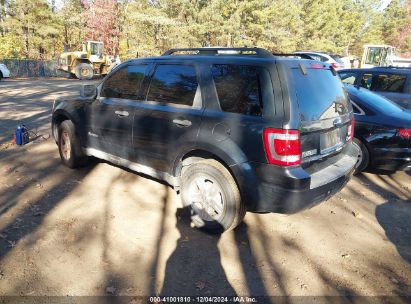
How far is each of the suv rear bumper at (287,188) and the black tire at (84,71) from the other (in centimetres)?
2364

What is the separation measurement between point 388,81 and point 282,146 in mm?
5884

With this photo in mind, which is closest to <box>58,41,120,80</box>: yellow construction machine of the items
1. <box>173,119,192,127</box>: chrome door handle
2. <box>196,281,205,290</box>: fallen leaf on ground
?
<box>173,119,192,127</box>: chrome door handle

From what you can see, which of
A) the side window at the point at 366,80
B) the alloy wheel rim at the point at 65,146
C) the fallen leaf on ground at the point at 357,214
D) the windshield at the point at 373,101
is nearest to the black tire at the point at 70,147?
the alloy wheel rim at the point at 65,146

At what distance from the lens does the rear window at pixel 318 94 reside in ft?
10.3

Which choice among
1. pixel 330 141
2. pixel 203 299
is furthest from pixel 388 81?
pixel 203 299

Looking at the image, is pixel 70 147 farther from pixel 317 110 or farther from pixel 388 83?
pixel 388 83

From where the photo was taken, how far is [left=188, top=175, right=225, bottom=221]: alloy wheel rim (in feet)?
11.6

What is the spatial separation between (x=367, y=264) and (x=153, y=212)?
2437 mm

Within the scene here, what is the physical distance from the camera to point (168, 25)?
114 ft

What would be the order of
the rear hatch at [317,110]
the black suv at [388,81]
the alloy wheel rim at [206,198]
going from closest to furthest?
the rear hatch at [317,110], the alloy wheel rim at [206,198], the black suv at [388,81]

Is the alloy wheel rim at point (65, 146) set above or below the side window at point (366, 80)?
below

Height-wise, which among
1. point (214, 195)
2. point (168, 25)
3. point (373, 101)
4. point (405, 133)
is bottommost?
point (214, 195)

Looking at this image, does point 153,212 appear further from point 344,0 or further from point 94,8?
point 344,0

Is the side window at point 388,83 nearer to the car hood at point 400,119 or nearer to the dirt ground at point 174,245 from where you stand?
the car hood at point 400,119
